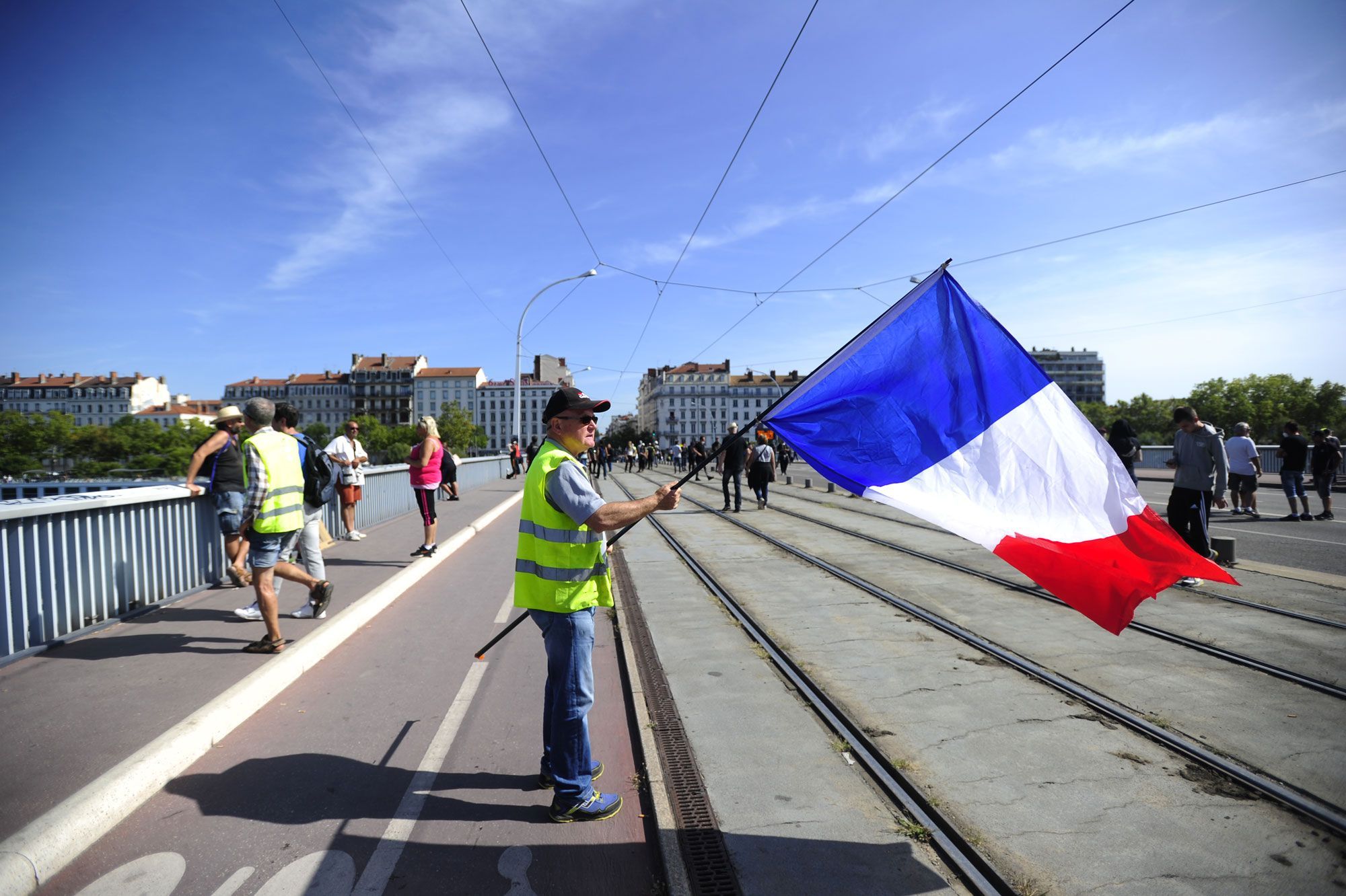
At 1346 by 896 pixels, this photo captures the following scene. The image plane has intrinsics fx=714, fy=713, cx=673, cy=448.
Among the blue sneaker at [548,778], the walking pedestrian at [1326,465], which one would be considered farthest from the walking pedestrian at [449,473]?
the walking pedestrian at [1326,465]

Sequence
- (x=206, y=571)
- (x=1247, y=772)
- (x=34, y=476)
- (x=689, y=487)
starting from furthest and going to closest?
(x=34, y=476) < (x=689, y=487) < (x=206, y=571) < (x=1247, y=772)

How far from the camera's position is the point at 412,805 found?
3.28 meters

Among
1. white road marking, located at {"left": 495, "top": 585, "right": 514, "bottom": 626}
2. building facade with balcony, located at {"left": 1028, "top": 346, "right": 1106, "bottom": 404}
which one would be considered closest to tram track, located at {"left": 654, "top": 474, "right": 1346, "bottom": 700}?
white road marking, located at {"left": 495, "top": 585, "right": 514, "bottom": 626}

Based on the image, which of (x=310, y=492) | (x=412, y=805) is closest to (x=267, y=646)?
(x=310, y=492)

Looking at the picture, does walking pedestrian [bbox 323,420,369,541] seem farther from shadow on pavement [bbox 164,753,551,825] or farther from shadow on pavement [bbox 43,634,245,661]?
shadow on pavement [bbox 164,753,551,825]

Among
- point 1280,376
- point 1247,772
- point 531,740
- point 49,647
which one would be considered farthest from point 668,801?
point 1280,376

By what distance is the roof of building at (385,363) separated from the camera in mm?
152125

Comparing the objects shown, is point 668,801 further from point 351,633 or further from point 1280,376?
point 1280,376

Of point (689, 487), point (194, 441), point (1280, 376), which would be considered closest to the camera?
point (689, 487)

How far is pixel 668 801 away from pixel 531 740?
3.53 ft

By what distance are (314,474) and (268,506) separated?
2.03 m

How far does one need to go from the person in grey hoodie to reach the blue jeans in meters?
7.33

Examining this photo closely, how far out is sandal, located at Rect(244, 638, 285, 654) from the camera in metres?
5.12

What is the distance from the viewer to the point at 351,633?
6.13 meters
